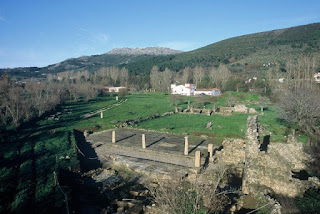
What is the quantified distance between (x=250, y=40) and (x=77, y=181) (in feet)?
455

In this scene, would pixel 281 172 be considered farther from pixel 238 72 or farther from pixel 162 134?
pixel 238 72

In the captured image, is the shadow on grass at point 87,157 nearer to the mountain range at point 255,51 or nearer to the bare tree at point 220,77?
the bare tree at point 220,77

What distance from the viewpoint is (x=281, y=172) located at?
38.5ft

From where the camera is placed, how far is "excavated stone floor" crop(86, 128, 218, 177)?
1805 centimetres

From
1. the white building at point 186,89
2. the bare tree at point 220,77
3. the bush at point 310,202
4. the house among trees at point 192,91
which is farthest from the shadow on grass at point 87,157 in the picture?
the bare tree at point 220,77

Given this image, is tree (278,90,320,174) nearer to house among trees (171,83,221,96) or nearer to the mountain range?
house among trees (171,83,221,96)

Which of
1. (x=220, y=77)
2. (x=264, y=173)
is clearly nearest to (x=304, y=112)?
(x=264, y=173)

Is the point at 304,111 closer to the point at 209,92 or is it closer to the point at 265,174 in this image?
the point at 265,174

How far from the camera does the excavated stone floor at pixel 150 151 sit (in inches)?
711

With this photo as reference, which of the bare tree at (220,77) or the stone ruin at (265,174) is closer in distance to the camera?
the stone ruin at (265,174)

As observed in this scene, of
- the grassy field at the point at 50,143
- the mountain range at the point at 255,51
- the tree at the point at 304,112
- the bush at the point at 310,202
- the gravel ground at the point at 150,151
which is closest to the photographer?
the bush at the point at 310,202

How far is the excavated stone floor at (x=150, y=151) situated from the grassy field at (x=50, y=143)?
87.5 inches

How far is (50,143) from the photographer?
23625 mm

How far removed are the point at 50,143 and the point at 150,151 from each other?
32.0 feet
